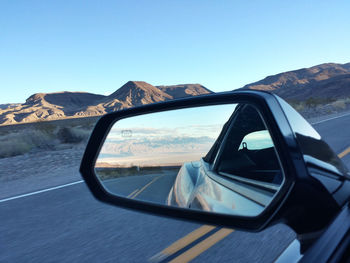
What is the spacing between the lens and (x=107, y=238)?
3381mm

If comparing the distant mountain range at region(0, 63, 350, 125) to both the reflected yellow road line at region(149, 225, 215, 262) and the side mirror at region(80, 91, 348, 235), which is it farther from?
the side mirror at region(80, 91, 348, 235)

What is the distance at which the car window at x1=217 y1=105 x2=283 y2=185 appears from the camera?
1296mm

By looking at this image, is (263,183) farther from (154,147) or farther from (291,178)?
(154,147)

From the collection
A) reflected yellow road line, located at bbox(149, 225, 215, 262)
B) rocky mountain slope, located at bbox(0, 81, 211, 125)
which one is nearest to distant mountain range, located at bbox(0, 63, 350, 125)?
rocky mountain slope, located at bbox(0, 81, 211, 125)

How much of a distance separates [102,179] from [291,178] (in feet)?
5.26

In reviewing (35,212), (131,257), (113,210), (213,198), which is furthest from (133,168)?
(35,212)

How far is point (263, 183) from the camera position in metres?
1.31

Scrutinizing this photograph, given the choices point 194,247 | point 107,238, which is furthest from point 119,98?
point 194,247

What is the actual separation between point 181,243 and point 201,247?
0.25 m

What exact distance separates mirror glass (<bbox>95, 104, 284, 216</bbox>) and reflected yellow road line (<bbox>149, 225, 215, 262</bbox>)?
1.04 m

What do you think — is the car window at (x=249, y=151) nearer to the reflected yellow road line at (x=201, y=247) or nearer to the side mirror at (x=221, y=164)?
the side mirror at (x=221, y=164)

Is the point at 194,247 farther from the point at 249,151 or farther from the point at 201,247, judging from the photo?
the point at 249,151

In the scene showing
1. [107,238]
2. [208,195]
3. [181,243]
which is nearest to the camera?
[208,195]

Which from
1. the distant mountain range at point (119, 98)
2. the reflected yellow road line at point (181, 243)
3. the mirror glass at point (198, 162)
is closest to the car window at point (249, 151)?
the mirror glass at point (198, 162)
